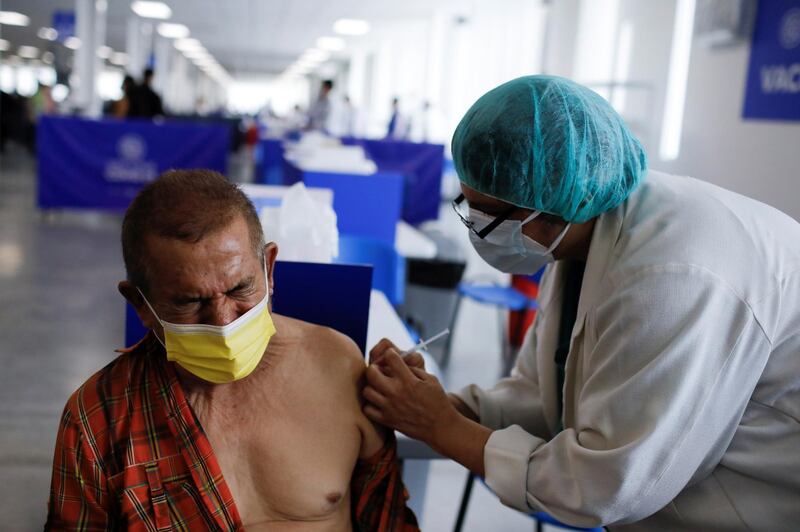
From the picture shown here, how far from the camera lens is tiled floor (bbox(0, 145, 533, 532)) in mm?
2547

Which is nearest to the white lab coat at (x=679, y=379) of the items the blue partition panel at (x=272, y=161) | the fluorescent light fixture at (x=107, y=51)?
the blue partition panel at (x=272, y=161)

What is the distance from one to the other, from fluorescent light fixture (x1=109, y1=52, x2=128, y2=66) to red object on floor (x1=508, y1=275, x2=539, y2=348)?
25.5 m

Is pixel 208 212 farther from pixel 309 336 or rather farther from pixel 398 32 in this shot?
pixel 398 32

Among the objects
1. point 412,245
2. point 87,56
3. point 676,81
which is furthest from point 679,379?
point 87,56

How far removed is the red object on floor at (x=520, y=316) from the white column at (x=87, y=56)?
8.62 meters

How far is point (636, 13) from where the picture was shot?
639 cm

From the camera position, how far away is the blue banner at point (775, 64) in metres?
3.69

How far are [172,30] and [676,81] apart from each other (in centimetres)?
1523

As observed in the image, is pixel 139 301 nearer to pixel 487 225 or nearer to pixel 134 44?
pixel 487 225

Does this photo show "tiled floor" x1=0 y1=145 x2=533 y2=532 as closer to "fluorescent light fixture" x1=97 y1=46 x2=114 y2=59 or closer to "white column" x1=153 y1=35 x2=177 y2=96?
"white column" x1=153 y1=35 x2=177 y2=96

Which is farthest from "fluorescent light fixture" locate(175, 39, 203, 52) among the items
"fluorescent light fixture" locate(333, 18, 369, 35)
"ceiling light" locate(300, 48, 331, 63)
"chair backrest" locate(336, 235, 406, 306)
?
"chair backrest" locate(336, 235, 406, 306)

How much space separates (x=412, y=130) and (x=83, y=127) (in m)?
6.55

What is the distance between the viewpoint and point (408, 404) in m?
1.27

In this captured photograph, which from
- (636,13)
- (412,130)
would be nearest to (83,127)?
(636,13)
